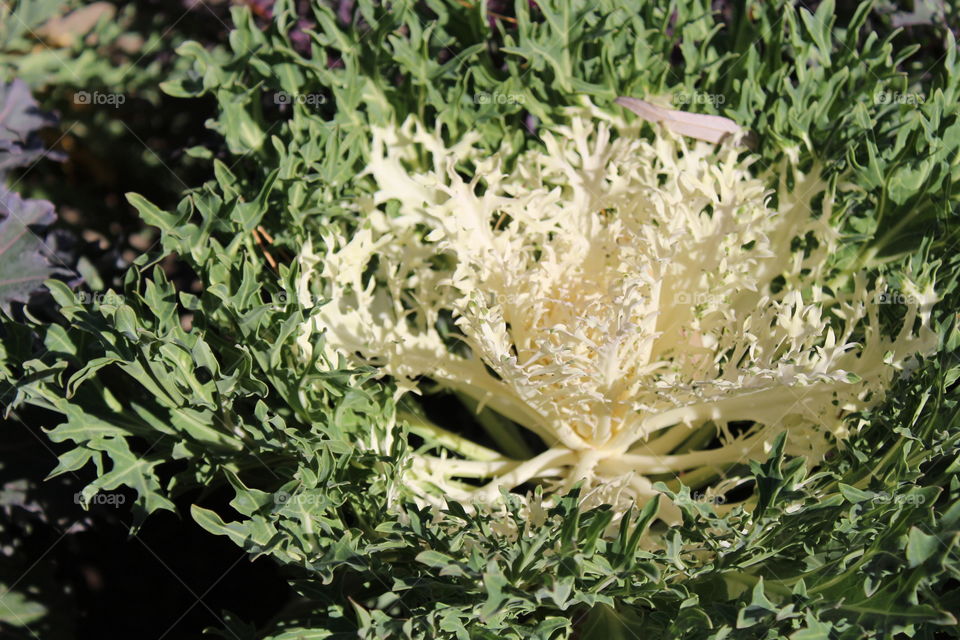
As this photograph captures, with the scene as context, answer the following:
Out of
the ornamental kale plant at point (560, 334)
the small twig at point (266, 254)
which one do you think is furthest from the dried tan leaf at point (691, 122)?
the small twig at point (266, 254)

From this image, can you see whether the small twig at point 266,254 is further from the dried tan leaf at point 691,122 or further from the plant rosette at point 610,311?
the dried tan leaf at point 691,122

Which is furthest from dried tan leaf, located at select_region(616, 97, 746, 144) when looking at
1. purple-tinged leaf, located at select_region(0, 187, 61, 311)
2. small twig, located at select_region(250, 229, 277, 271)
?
purple-tinged leaf, located at select_region(0, 187, 61, 311)

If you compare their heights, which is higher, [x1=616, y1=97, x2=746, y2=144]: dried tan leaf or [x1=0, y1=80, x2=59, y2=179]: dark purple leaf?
[x1=0, y1=80, x2=59, y2=179]: dark purple leaf

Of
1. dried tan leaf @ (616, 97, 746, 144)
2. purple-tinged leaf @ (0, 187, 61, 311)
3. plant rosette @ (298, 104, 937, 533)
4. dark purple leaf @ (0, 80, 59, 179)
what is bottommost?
plant rosette @ (298, 104, 937, 533)

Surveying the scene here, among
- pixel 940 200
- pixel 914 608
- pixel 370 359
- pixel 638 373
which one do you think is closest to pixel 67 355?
pixel 370 359

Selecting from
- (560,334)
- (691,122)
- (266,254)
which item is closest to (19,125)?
(266,254)

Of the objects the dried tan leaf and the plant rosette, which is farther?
the dried tan leaf

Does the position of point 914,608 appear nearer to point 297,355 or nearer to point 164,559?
point 297,355

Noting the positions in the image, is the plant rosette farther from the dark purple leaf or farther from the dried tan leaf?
the dark purple leaf
